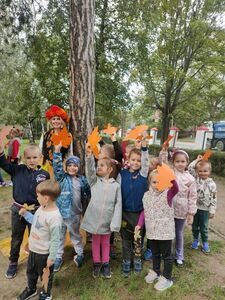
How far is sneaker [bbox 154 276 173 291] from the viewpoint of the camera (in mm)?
3252

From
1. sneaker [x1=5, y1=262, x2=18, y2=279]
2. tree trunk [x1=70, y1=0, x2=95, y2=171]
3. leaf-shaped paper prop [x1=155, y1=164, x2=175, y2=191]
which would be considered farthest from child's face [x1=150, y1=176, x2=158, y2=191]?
sneaker [x1=5, y1=262, x2=18, y2=279]

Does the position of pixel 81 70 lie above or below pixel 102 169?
above

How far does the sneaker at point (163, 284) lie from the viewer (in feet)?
10.7

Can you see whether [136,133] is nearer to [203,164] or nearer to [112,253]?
[203,164]

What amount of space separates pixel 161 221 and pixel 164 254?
0.36 metres

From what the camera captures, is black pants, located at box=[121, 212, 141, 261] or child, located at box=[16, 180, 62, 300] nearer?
child, located at box=[16, 180, 62, 300]

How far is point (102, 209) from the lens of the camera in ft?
11.1

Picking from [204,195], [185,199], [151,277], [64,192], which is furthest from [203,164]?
[64,192]

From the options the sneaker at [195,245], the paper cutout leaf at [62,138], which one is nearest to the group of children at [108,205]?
the paper cutout leaf at [62,138]

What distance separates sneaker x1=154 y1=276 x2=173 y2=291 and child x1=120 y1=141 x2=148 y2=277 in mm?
336

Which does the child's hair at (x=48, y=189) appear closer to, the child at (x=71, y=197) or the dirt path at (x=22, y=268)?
the child at (x=71, y=197)

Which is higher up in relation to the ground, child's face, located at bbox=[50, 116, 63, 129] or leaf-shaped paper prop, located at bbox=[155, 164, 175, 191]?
child's face, located at bbox=[50, 116, 63, 129]

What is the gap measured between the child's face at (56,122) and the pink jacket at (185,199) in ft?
5.45

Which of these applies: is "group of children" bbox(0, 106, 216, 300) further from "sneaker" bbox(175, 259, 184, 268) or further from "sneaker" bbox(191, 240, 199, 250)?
"sneaker" bbox(191, 240, 199, 250)
